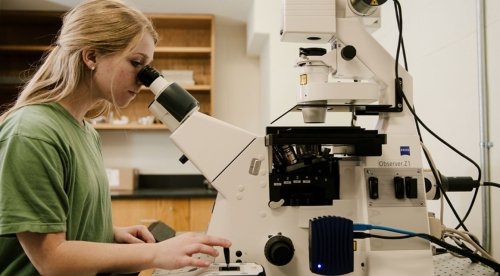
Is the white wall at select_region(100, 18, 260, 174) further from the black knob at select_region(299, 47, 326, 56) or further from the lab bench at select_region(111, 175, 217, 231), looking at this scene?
the black knob at select_region(299, 47, 326, 56)

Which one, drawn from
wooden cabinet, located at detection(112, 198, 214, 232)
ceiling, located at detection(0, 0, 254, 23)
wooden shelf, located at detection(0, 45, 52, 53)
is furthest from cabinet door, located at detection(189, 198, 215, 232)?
wooden shelf, located at detection(0, 45, 52, 53)

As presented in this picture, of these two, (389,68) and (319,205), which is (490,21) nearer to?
(389,68)

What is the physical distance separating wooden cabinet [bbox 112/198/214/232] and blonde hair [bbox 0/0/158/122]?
188 cm

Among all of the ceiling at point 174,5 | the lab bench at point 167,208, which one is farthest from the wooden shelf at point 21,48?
the lab bench at point 167,208

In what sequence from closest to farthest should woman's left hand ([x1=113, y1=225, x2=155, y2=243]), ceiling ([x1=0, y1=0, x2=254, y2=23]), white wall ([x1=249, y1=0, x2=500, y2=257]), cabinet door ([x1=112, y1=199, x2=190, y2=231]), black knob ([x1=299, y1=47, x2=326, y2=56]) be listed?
black knob ([x1=299, y1=47, x2=326, y2=56]) → woman's left hand ([x1=113, y1=225, x2=155, y2=243]) → white wall ([x1=249, y1=0, x2=500, y2=257]) → cabinet door ([x1=112, y1=199, x2=190, y2=231]) → ceiling ([x1=0, y1=0, x2=254, y2=23])

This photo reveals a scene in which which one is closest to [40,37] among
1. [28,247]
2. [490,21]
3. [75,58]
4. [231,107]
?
[231,107]

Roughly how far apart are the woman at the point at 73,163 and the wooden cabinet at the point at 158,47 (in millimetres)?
2159

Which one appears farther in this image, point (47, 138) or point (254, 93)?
point (254, 93)

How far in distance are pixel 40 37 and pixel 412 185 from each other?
3.30 meters

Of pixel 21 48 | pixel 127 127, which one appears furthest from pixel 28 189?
pixel 21 48

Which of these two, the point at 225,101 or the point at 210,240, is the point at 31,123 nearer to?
the point at 210,240

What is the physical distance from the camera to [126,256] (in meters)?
0.70

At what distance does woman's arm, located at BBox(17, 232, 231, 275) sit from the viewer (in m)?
0.67

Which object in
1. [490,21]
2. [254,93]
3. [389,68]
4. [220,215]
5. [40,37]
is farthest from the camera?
[254,93]
